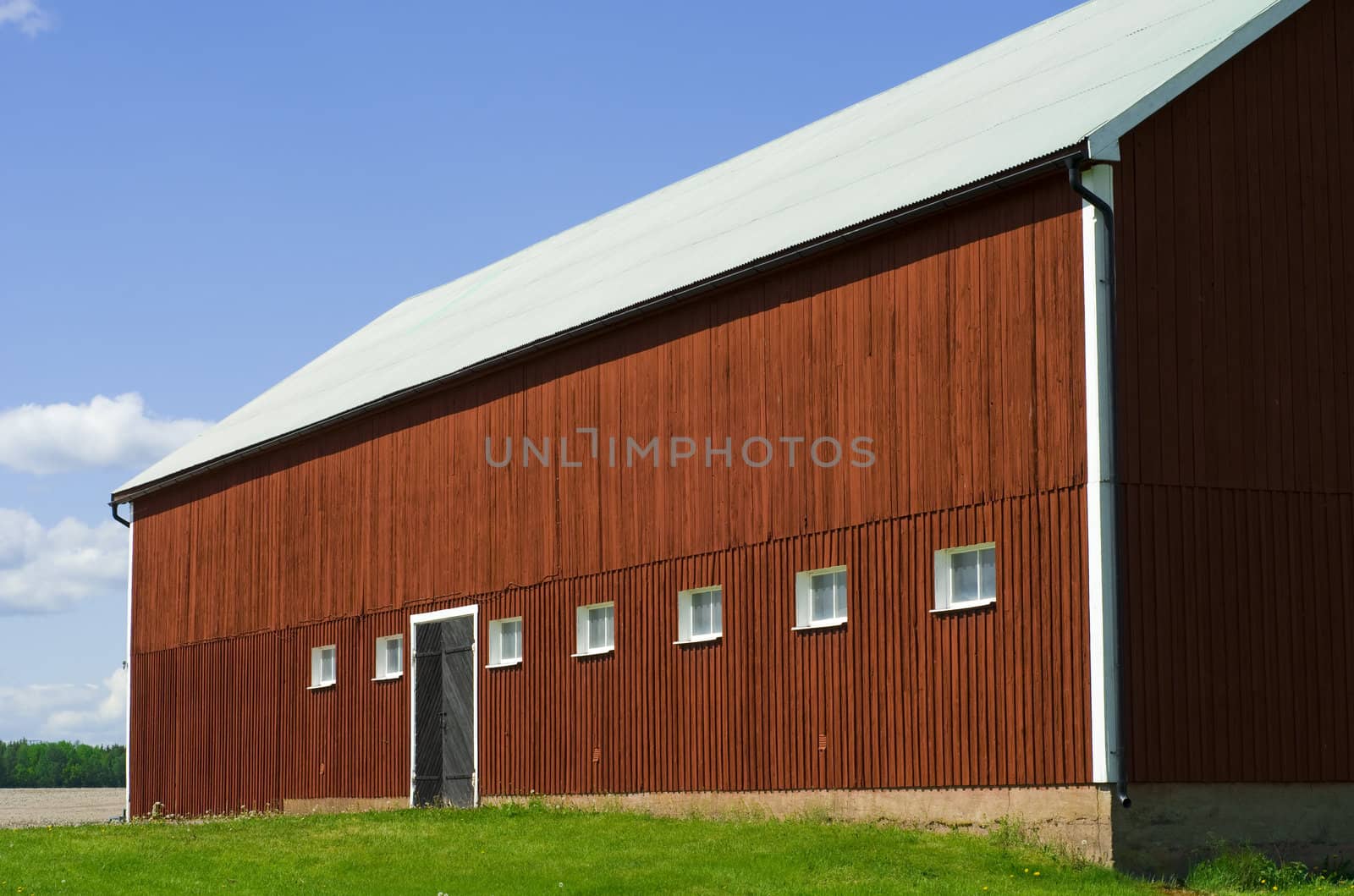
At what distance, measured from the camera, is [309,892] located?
18953 millimetres

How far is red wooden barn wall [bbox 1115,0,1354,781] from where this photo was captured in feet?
63.1

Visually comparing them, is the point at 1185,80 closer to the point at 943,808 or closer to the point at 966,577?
the point at 966,577

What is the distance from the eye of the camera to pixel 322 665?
33031 millimetres

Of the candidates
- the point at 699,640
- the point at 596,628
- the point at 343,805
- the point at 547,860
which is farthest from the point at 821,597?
the point at 343,805

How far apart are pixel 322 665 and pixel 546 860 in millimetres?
13449

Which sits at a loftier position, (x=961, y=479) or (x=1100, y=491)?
(x=961, y=479)

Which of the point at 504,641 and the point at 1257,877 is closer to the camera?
the point at 1257,877

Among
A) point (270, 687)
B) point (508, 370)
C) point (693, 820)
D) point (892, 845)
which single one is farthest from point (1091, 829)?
point (270, 687)

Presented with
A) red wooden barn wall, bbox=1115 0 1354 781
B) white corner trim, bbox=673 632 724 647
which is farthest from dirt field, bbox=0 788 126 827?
red wooden barn wall, bbox=1115 0 1354 781

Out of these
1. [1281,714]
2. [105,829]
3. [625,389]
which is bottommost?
[105,829]

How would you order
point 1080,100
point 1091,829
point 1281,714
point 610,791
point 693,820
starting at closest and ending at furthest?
point 1091,829 → point 1281,714 → point 1080,100 → point 693,820 → point 610,791

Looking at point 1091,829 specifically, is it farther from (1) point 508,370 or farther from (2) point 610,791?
(1) point 508,370

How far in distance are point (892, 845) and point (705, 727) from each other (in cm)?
465

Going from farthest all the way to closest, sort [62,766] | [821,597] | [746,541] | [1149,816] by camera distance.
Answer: [62,766], [746,541], [821,597], [1149,816]
